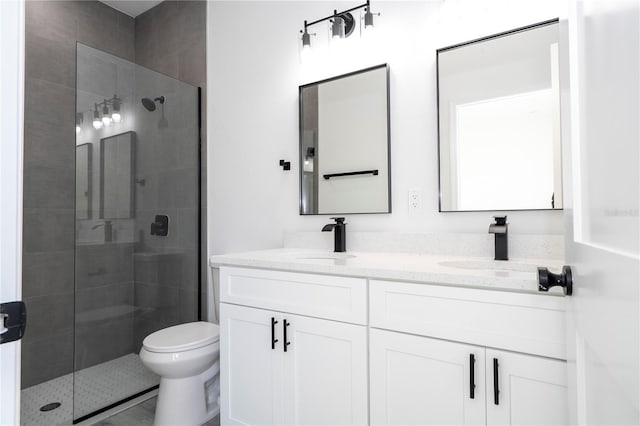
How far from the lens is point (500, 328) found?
1024 mm

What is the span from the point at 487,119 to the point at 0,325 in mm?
1668

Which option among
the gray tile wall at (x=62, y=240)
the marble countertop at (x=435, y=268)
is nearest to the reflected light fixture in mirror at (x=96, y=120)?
the gray tile wall at (x=62, y=240)

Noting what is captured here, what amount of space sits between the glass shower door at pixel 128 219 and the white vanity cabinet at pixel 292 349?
0.90 m

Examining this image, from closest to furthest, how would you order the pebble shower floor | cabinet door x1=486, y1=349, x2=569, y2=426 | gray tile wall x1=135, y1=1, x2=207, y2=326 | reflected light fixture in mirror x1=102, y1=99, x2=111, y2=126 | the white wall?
cabinet door x1=486, y1=349, x2=569, y2=426 → the white wall → the pebble shower floor → reflected light fixture in mirror x1=102, y1=99, x2=111, y2=126 → gray tile wall x1=135, y1=1, x2=207, y2=326

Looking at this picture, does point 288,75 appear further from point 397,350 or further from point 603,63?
point 603,63

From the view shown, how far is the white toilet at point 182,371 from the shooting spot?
5.50ft

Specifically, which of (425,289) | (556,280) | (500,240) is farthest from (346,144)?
(556,280)

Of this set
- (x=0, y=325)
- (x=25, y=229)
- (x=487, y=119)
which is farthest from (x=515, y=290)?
(x=25, y=229)

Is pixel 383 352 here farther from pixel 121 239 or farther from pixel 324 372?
pixel 121 239

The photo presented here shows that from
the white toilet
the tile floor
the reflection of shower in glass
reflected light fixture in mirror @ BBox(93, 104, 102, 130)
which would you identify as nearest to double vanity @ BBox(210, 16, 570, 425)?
the white toilet

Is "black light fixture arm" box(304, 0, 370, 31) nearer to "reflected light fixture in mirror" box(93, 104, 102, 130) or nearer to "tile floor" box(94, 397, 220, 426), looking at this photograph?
"reflected light fixture in mirror" box(93, 104, 102, 130)

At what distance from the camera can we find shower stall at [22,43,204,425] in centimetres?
198

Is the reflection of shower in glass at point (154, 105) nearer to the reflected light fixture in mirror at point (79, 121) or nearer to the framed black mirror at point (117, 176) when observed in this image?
the framed black mirror at point (117, 176)

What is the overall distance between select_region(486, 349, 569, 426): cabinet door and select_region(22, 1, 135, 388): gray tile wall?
2.54 meters
